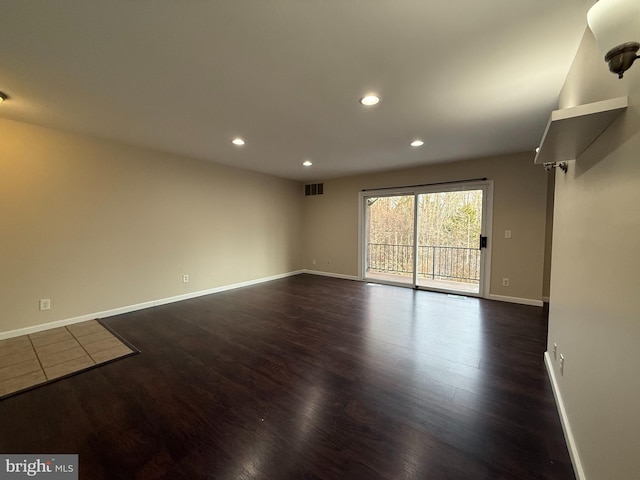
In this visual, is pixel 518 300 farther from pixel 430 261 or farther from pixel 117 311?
pixel 117 311

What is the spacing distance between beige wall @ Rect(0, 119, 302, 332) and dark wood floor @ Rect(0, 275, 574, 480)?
0.87 m

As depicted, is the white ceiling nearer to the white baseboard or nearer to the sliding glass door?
the sliding glass door

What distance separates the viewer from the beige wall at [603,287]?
90 cm

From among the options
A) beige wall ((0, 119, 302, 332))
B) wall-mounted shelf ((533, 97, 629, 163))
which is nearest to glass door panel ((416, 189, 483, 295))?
wall-mounted shelf ((533, 97, 629, 163))

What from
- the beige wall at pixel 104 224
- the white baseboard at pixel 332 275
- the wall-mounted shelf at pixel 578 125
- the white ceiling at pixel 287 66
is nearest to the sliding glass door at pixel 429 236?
the white baseboard at pixel 332 275

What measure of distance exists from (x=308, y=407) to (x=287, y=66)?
249cm

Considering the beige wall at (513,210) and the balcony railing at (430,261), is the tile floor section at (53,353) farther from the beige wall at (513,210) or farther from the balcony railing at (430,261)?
the beige wall at (513,210)

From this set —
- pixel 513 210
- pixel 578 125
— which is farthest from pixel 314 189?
pixel 578 125

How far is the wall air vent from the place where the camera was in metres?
6.61

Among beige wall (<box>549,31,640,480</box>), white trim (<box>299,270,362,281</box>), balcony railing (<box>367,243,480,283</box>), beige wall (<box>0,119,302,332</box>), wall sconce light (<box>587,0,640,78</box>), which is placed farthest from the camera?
white trim (<box>299,270,362,281</box>)

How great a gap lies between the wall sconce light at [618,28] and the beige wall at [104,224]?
472 centimetres

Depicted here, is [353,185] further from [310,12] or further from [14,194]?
[14,194]

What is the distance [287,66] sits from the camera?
1865mm

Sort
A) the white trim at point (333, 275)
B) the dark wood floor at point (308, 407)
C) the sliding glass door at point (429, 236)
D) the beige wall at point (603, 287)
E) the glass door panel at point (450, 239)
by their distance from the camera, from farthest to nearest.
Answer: the white trim at point (333, 275) → the glass door panel at point (450, 239) → the sliding glass door at point (429, 236) → the dark wood floor at point (308, 407) → the beige wall at point (603, 287)
